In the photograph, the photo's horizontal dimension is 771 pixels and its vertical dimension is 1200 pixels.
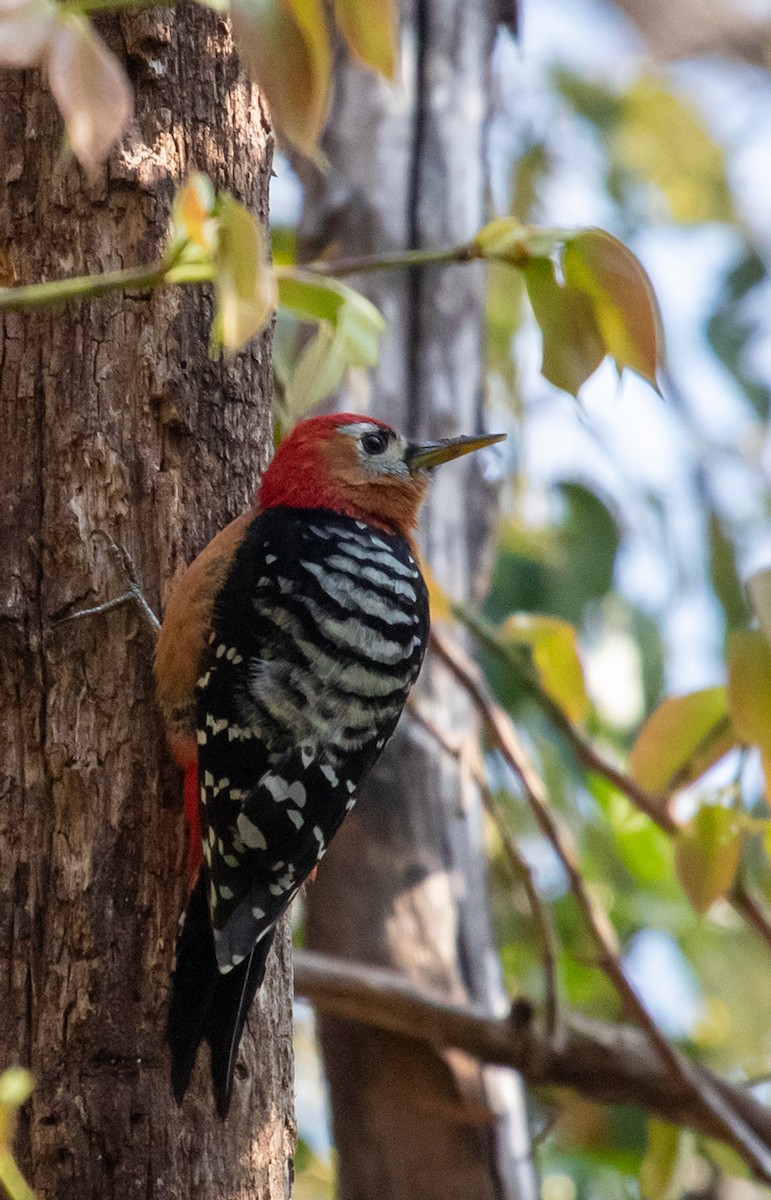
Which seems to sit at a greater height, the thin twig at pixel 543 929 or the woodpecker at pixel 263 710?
the woodpecker at pixel 263 710

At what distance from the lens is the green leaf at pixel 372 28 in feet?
4.34

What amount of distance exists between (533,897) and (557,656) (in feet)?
1.84

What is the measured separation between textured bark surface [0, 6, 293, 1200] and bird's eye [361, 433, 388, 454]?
35 cm

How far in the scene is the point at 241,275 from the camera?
4.20 ft

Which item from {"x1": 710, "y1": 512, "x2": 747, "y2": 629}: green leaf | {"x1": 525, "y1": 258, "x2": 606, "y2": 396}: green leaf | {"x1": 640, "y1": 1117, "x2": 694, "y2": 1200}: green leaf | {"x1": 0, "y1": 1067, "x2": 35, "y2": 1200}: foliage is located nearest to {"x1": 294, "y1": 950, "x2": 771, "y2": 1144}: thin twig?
{"x1": 640, "y1": 1117, "x2": 694, "y2": 1200}: green leaf

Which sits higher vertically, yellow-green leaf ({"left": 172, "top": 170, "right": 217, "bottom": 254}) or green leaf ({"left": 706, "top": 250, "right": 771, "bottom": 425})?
green leaf ({"left": 706, "top": 250, "right": 771, "bottom": 425})

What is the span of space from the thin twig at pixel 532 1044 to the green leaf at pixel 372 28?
7.05 feet

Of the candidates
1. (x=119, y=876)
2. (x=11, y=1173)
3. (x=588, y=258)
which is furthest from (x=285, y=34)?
(x=119, y=876)

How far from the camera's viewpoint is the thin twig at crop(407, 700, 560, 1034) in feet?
10.2

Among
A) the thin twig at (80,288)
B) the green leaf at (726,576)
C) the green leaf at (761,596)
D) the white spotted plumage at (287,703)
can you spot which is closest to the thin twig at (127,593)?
the white spotted plumage at (287,703)

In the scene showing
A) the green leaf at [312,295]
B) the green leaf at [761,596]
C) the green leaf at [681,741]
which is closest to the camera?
the green leaf at [761,596]

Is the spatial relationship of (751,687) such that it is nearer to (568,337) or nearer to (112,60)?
(568,337)

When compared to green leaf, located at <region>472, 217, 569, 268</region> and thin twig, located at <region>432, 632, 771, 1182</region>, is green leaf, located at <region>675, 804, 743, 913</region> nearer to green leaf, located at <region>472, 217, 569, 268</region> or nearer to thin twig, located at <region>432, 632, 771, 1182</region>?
thin twig, located at <region>432, 632, 771, 1182</region>

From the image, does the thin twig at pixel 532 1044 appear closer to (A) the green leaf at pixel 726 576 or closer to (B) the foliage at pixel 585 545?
(B) the foliage at pixel 585 545
